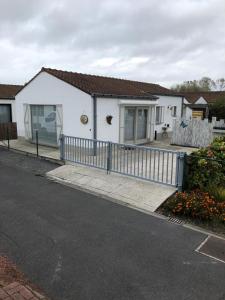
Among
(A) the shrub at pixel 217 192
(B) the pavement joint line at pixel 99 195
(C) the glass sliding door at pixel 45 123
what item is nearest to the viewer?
(B) the pavement joint line at pixel 99 195

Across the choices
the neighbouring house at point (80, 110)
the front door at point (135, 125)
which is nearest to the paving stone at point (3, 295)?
the neighbouring house at point (80, 110)

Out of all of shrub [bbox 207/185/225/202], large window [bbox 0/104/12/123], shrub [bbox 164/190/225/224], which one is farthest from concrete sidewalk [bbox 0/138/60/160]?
shrub [bbox 207/185/225/202]

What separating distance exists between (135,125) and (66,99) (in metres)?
4.13

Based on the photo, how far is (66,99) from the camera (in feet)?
40.3

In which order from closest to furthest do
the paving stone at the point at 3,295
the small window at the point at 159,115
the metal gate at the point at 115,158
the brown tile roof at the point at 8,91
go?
the paving stone at the point at 3,295, the metal gate at the point at 115,158, the small window at the point at 159,115, the brown tile roof at the point at 8,91

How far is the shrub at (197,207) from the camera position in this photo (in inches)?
236

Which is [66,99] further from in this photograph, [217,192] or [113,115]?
[217,192]

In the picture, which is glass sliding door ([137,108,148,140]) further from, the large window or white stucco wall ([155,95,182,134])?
the large window

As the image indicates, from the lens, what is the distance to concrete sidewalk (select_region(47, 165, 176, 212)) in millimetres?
6973

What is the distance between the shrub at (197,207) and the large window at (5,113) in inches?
623

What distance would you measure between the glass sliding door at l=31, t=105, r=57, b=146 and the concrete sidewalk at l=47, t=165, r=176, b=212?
14.0 feet

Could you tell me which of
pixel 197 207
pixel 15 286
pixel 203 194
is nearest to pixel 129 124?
pixel 203 194

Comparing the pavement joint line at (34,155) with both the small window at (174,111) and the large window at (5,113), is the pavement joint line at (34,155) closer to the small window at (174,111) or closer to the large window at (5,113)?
the large window at (5,113)

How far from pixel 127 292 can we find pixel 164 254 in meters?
1.22
